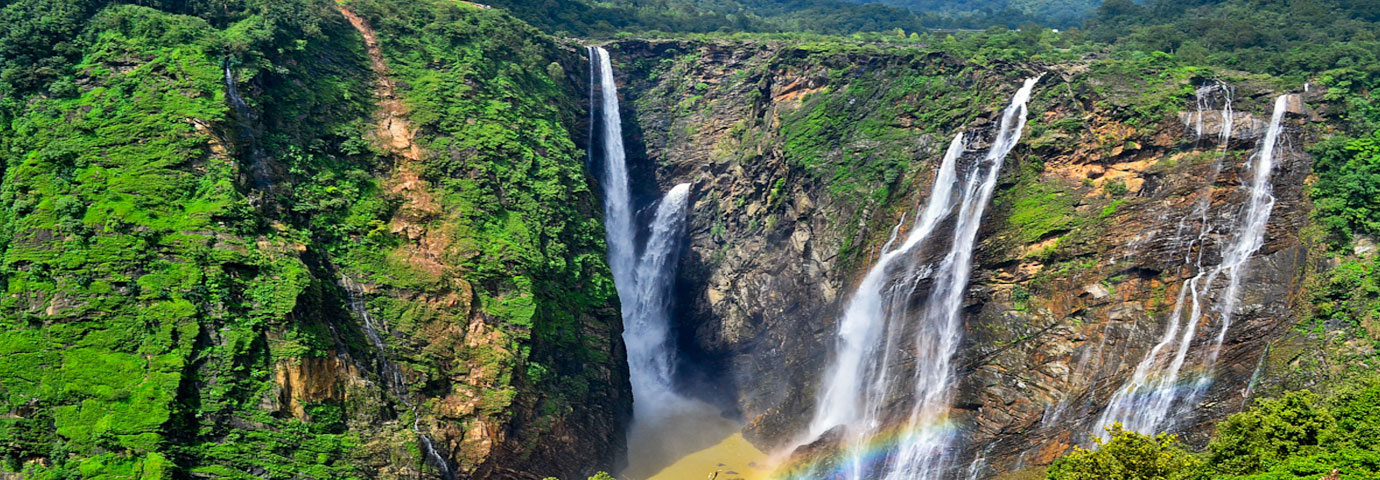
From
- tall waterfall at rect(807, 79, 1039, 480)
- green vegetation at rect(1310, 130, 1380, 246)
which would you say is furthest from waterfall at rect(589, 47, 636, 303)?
green vegetation at rect(1310, 130, 1380, 246)

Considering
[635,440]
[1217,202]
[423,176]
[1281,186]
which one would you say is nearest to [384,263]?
[423,176]

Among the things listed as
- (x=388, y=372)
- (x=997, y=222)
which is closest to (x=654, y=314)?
(x=388, y=372)

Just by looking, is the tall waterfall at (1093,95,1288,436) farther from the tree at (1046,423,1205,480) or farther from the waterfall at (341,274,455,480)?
the waterfall at (341,274,455,480)

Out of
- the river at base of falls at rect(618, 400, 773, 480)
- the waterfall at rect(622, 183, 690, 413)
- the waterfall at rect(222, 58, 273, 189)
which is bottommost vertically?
the river at base of falls at rect(618, 400, 773, 480)

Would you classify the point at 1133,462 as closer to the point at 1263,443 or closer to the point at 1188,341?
the point at 1263,443

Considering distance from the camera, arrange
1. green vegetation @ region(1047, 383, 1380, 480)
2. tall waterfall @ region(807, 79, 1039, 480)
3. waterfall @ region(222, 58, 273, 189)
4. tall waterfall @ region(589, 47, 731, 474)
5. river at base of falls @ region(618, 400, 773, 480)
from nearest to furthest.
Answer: green vegetation @ region(1047, 383, 1380, 480)
waterfall @ region(222, 58, 273, 189)
tall waterfall @ region(807, 79, 1039, 480)
river at base of falls @ region(618, 400, 773, 480)
tall waterfall @ region(589, 47, 731, 474)

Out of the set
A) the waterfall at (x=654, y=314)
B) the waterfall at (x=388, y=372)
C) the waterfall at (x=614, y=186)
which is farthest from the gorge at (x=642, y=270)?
the waterfall at (x=614, y=186)
